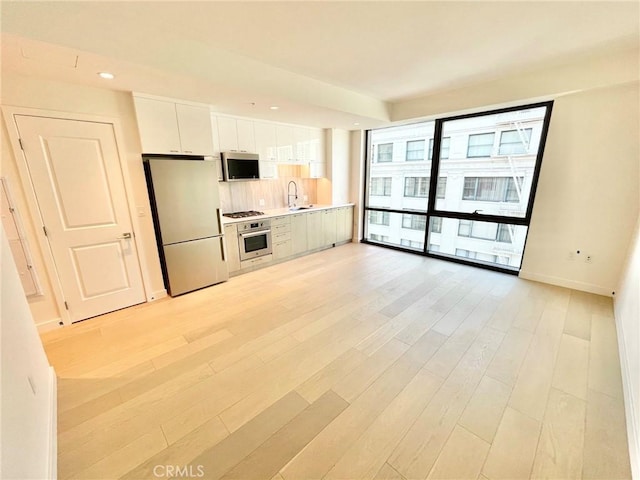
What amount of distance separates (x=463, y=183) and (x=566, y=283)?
2015 millimetres

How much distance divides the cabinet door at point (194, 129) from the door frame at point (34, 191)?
24.6 inches

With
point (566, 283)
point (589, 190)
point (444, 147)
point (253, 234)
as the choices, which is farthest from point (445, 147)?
point (253, 234)

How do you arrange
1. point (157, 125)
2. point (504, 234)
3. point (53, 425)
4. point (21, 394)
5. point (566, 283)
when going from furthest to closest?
point (504, 234) → point (566, 283) → point (157, 125) → point (53, 425) → point (21, 394)

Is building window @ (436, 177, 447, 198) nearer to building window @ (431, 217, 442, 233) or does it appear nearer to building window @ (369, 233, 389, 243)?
building window @ (431, 217, 442, 233)

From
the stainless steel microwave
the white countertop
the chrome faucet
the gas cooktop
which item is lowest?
the white countertop

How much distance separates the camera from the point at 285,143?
4664 millimetres

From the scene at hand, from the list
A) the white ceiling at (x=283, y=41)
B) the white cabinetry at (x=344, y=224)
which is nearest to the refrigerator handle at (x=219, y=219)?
the white ceiling at (x=283, y=41)

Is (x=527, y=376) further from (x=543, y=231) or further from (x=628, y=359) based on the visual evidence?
(x=543, y=231)

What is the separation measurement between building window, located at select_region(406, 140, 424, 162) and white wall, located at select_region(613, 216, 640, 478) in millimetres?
2989

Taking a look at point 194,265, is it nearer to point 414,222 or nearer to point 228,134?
point 228,134

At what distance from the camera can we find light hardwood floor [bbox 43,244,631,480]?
4.77 feet

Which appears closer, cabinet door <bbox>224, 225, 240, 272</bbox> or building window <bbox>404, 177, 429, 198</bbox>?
cabinet door <bbox>224, 225, 240, 272</bbox>

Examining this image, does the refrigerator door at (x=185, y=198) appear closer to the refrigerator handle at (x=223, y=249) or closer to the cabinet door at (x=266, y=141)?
the refrigerator handle at (x=223, y=249)

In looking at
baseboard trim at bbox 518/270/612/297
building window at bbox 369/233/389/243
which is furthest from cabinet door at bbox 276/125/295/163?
baseboard trim at bbox 518/270/612/297
